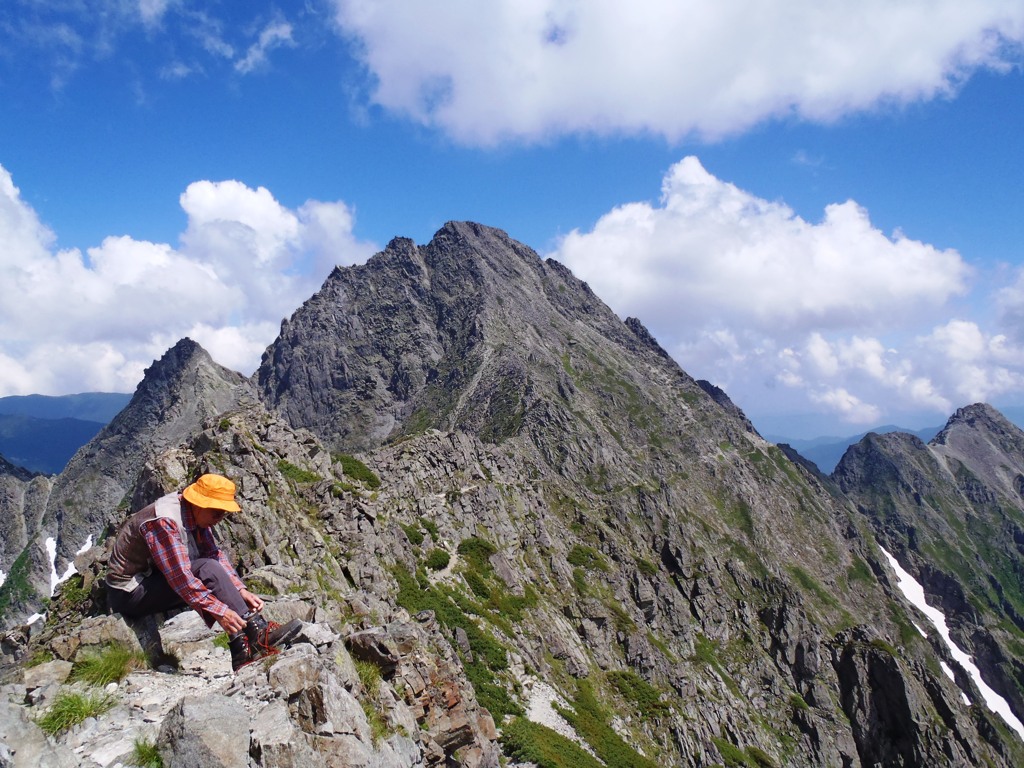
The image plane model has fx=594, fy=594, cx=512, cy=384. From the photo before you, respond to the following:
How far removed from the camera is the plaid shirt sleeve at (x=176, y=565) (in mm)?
11188

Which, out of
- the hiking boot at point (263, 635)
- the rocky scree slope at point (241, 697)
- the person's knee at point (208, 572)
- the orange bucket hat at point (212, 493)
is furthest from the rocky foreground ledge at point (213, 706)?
the orange bucket hat at point (212, 493)

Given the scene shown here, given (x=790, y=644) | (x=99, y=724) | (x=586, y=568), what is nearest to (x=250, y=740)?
(x=99, y=724)

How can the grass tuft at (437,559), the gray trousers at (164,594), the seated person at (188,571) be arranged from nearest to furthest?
the seated person at (188,571), the gray trousers at (164,594), the grass tuft at (437,559)

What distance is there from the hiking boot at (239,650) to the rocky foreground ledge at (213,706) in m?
0.20

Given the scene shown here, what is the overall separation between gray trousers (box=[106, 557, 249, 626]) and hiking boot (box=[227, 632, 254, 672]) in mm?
611

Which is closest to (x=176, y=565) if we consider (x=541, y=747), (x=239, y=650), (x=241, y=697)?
(x=239, y=650)

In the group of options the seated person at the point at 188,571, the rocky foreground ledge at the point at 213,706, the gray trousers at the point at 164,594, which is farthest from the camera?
the gray trousers at the point at 164,594

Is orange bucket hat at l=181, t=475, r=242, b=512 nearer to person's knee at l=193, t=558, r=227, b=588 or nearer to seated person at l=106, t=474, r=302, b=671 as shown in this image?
seated person at l=106, t=474, r=302, b=671

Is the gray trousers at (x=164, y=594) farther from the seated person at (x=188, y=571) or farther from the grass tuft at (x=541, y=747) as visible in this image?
the grass tuft at (x=541, y=747)

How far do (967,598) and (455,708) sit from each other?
9565 inches

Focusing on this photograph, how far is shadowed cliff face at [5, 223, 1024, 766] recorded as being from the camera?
39781 mm

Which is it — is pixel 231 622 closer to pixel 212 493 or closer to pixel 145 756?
pixel 212 493

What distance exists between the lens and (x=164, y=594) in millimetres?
12102

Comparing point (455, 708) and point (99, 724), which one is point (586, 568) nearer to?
point (455, 708)
